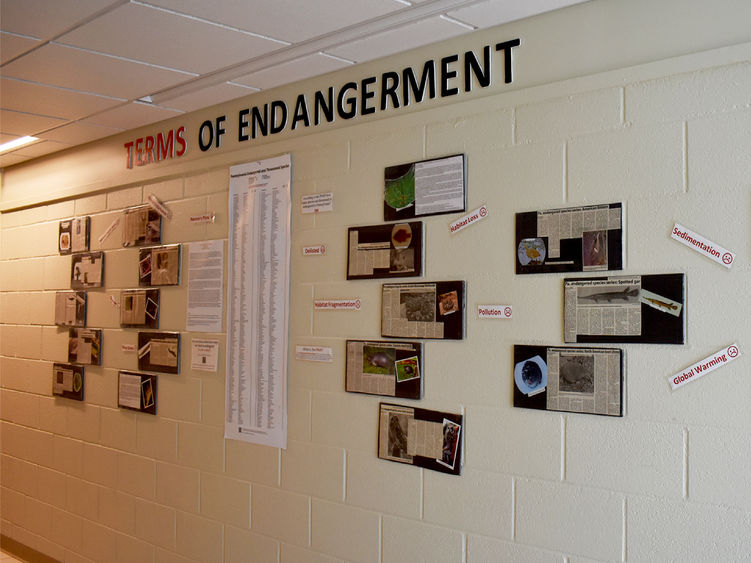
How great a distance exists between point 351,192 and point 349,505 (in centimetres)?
128

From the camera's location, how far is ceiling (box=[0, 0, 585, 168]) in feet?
8.13

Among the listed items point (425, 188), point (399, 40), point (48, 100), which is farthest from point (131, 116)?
point (425, 188)

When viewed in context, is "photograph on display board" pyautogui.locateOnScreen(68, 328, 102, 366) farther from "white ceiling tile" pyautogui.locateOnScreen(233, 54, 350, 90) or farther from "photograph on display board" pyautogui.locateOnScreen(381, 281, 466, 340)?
"photograph on display board" pyautogui.locateOnScreen(381, 281, 466, 340)

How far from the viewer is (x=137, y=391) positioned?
393cm

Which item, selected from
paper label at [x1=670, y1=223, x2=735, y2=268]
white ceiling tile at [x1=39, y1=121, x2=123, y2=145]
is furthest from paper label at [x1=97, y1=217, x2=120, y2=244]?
paper label at [x1=670, y1=223, x2=735, y2=268]

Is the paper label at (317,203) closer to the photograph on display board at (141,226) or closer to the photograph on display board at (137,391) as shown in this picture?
the photograph on display board at (141,226)

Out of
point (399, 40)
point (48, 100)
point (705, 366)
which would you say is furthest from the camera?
point (48, 100)

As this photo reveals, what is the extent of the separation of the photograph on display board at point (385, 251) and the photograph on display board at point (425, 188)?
6cm

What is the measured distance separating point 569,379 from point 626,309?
29cm

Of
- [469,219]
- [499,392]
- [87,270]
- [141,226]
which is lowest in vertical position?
[499,392]

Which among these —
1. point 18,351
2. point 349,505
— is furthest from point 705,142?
point 18,351

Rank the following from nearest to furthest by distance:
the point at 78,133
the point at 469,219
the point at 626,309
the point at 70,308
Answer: the point at 626,309 → the point at 469,219 → the point at 78,133 → the point at 70,308

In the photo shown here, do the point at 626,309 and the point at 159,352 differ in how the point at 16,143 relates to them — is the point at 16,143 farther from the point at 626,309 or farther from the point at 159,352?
the point at 626,309

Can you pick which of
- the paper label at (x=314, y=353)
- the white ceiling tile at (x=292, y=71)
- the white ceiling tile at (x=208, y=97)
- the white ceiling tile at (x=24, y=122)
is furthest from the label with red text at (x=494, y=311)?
the white ceiling tile at (x=24, y=122)
